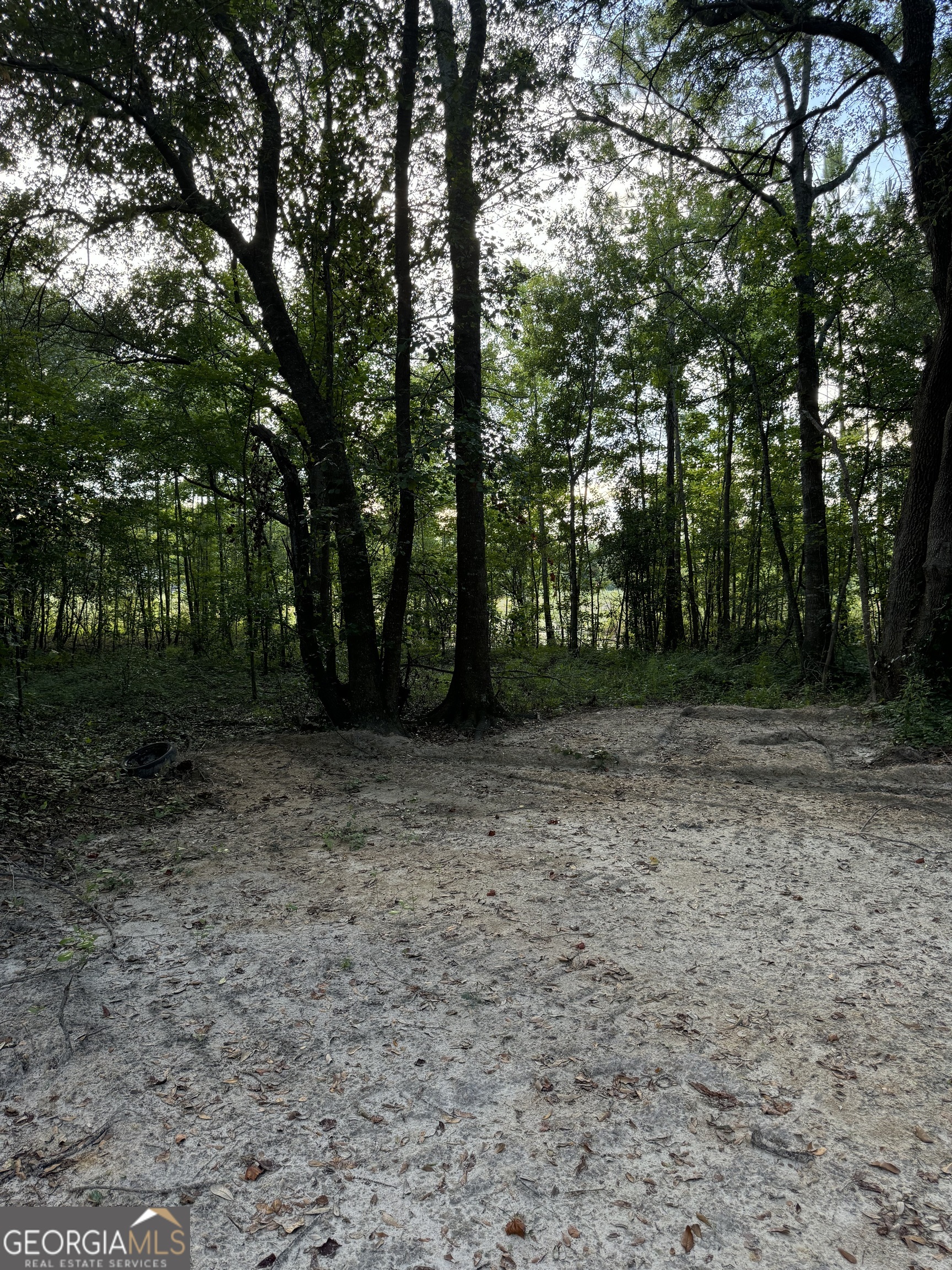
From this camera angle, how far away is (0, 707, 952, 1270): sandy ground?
182 cm

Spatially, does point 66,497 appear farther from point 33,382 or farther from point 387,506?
point 387,506

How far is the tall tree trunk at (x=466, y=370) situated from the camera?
303 inches

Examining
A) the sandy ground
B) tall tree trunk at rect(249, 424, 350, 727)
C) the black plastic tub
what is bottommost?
the sandy ground

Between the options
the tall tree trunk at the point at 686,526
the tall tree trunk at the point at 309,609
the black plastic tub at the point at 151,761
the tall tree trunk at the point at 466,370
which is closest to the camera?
the black plastic tub at the point at 151,761

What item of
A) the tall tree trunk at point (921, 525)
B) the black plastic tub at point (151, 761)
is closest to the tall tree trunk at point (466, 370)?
the black plastic tub at point (151, 761)

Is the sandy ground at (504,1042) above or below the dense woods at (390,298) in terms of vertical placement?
below

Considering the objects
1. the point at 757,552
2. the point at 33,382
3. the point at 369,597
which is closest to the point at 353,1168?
the point at 369,597

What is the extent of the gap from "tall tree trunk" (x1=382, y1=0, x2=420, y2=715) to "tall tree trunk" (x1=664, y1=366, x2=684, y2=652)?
1067 cm

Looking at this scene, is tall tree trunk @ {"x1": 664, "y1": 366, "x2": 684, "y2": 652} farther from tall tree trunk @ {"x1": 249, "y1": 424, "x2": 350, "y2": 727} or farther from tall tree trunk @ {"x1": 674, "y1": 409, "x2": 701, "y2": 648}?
tall tree trunk @ {"x1": 249, "y1": 424, "x2": 350, "y2": 727}

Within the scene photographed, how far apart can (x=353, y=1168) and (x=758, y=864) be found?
3.16m

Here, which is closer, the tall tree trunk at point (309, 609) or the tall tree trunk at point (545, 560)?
the tall tree trunk at point (309, 609)

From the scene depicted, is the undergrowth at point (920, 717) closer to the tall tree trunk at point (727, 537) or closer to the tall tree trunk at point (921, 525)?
the tall tree trunk at point (921, 525)

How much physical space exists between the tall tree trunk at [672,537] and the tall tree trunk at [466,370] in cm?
977

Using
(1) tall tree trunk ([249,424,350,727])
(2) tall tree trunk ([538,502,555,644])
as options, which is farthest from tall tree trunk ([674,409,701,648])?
(1) tall tree trunk ([249,424,350,727])
